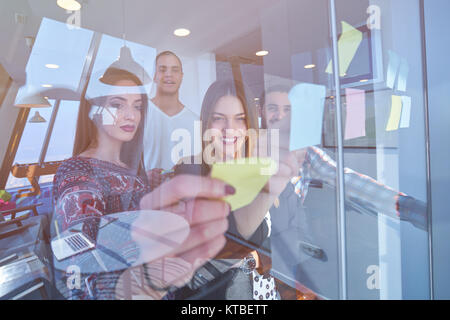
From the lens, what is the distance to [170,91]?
1.09 m

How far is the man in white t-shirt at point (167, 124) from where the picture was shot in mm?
1063

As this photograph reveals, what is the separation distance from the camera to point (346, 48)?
1.01 metres

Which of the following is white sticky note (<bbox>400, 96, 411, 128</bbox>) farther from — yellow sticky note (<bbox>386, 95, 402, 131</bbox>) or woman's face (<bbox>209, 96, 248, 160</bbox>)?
woman's face (<bbox>209, 96, 248, 160</bbox>)

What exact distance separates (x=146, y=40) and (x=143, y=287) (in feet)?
3.36

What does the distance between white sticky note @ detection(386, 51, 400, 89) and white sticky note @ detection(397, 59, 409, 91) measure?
0.02 meters

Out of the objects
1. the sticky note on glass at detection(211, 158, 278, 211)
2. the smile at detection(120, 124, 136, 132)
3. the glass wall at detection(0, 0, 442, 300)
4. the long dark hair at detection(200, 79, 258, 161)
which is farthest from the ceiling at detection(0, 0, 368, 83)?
the sticky note on glass at detection(211, 158, 278, 211)

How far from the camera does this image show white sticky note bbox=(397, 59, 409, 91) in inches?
41.3

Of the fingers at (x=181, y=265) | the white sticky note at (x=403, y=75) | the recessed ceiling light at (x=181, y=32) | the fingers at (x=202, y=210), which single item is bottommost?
the fingers at (x=181, y=265)

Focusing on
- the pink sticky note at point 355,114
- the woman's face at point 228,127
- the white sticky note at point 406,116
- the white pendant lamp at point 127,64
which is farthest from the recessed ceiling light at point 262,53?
the white sticky note at point 406,116

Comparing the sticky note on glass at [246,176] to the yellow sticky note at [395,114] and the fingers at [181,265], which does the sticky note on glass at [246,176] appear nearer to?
the fingers at [181,265]

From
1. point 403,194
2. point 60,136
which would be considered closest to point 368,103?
point 403,194

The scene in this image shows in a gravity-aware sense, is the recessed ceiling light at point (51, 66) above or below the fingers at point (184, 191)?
above

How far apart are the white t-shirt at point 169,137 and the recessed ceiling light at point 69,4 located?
1.67ft

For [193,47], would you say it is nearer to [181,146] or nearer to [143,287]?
[181,146]
